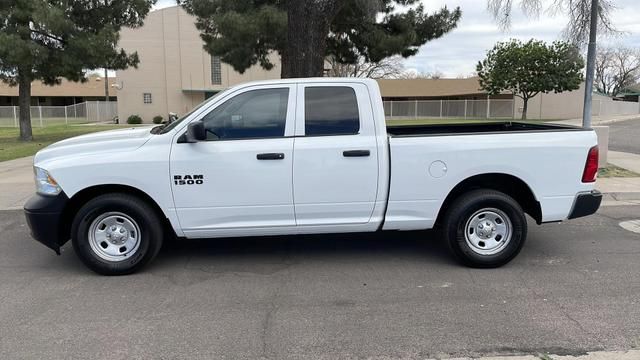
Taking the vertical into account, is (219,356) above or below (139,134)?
below

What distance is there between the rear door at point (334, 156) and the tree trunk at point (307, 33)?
4.92m

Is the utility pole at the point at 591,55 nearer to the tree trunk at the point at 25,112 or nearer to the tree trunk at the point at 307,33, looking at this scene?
the tree trunk at the point at 307,33

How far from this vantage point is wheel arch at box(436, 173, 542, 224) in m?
5.43

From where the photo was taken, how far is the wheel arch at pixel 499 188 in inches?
214

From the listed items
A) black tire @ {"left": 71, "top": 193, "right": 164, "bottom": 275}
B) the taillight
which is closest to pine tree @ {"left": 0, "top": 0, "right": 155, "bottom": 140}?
black tire @ {"left": 71, "top": 193, "right": 164, "bottom": 275}

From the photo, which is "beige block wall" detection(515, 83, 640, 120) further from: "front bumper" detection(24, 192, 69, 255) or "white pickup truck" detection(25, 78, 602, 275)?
"front bumper" detection(24, 192, 69, 255)

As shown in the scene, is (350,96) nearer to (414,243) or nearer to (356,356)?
(414,243)

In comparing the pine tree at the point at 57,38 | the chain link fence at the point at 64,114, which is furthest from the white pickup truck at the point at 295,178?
the chain link fence at the point at 64,114

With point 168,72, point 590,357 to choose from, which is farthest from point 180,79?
point 590,357

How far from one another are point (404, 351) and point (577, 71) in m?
40.8

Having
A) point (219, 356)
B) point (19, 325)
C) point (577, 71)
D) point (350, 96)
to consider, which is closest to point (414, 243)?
point (350, 96)

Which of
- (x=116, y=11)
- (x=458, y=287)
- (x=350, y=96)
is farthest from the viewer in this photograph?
(x=116, y=11)

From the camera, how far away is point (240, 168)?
16.7ft

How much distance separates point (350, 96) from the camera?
17.6 feet
